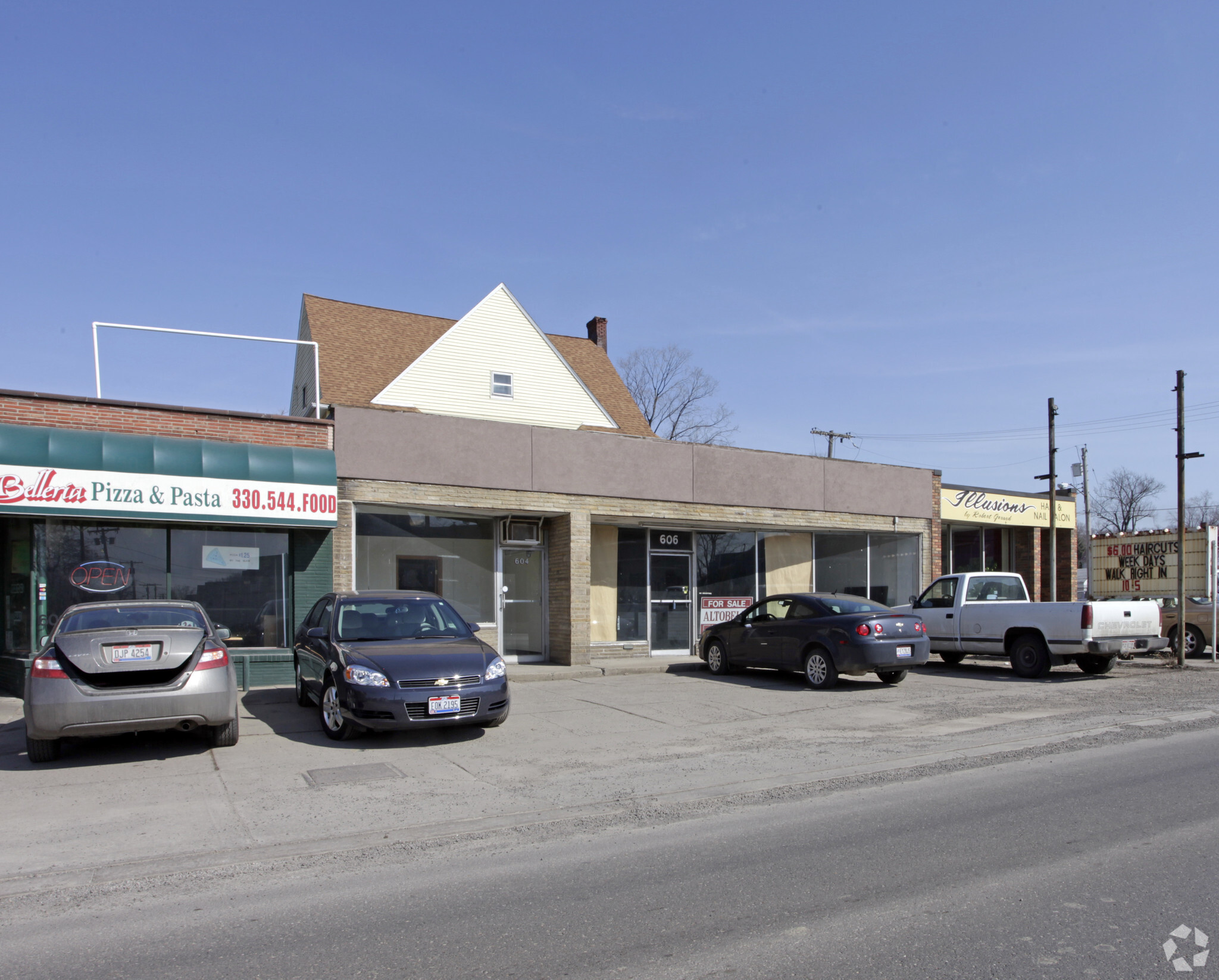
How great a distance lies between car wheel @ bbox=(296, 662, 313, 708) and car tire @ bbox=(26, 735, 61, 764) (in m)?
3.20

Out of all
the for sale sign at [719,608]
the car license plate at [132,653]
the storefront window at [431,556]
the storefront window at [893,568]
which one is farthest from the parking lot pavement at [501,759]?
the storefront window at [893,568]

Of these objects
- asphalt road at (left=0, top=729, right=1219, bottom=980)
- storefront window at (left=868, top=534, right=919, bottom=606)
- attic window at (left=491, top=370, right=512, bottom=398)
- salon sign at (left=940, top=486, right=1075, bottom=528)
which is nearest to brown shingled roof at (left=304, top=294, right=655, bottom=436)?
attic window at (left=491, top=370, right=512, bottom=398)

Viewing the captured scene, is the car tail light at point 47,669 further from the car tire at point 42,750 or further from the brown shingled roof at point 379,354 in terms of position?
the brown shingled roof at point 379,354

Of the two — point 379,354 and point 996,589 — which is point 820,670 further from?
point 379,354

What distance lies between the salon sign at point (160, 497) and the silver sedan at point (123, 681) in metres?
3.76

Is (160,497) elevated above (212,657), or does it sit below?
above

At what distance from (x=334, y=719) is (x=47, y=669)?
8.99 feet

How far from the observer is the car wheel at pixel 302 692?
38.9 feet

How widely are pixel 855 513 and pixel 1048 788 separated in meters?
13.9

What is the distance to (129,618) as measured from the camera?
9125 millimetres

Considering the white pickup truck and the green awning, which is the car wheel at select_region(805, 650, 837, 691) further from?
the green awning

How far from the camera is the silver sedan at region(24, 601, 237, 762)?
27.0 feet

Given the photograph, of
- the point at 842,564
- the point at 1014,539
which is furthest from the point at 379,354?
the point at 1014,539

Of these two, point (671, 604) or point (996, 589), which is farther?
point (671, 604)
